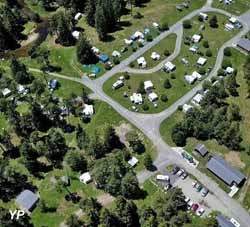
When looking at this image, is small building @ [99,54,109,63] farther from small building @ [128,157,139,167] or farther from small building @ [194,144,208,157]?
small building @ [194,144,208,157]

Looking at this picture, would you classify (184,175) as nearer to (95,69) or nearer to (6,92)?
(95,69)

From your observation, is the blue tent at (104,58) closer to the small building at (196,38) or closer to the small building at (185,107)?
the small building at (196,38)

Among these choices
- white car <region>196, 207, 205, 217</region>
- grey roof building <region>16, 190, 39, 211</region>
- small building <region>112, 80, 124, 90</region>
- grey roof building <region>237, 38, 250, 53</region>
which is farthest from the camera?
grey roof building <region>237, 38, 250, 53</region>

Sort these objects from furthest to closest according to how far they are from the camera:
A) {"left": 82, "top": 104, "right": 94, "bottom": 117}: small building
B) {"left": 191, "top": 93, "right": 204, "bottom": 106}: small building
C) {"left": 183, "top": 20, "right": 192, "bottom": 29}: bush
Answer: {"left": 183, "top": 20, "right": 192, "bottom": 29}: bush < {"left": 191, "top": 93, "right": 204, "bottom": 106}: small building < {"left": 82, "top": 104, "right": 94, "bottom": 117}: small building

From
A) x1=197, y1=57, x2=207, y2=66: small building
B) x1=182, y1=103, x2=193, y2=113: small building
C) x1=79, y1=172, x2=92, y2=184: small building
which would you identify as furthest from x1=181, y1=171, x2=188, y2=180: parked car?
x1=197, y1=57, x2=207, y2=66: small building

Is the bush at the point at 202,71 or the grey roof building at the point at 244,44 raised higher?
the grey roof building at the point at 244,44

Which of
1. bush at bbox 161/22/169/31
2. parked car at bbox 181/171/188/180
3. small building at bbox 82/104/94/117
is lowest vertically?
parked car at bbox 181/171/188/180

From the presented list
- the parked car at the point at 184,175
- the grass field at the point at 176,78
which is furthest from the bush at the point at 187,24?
the parked car at the point at 184,175
